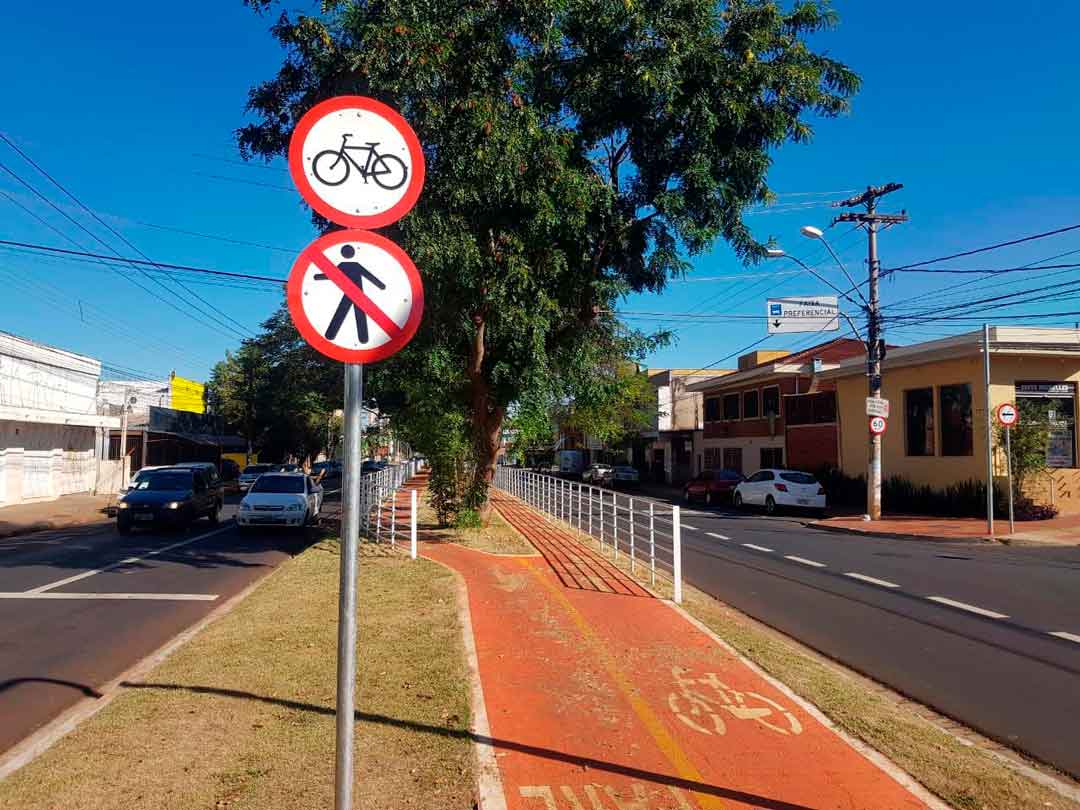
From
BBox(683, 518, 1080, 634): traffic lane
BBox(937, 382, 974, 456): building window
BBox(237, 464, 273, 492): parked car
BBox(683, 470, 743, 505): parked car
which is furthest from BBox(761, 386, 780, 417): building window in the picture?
BBox(237, 464, 273, 492): parked car

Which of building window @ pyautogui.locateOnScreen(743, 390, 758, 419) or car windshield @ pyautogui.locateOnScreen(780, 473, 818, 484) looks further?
building window @ pyautogui.locateOnScreen(743, 390, 758, 419)

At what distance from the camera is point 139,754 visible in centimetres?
448

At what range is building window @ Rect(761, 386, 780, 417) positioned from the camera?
120 ft

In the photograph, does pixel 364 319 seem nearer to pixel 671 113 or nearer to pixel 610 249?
pixel 671 113

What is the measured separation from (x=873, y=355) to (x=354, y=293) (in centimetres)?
2217

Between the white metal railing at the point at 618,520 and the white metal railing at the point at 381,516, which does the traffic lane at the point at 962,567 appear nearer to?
the white metal railing at the point at 618,520

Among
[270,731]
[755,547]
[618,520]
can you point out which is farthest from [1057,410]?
[270,731]

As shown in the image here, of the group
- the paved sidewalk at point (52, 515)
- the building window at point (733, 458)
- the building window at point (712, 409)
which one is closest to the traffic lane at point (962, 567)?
the paved sidewalk at point (52, 515)

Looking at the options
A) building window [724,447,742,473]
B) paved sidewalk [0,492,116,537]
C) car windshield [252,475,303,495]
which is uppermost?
building window [724,447,742,473]

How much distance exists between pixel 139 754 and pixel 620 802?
2730 mm

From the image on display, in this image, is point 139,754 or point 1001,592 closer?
point 139,754

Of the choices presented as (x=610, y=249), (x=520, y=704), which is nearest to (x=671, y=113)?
(x=610, y=249)

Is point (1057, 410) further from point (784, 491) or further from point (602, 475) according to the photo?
point (602, 475)

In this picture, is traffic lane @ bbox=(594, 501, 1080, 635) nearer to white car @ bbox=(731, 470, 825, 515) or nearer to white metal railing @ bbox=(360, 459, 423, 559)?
white metal railing @ bbox=(360, 459, 423, 559)
